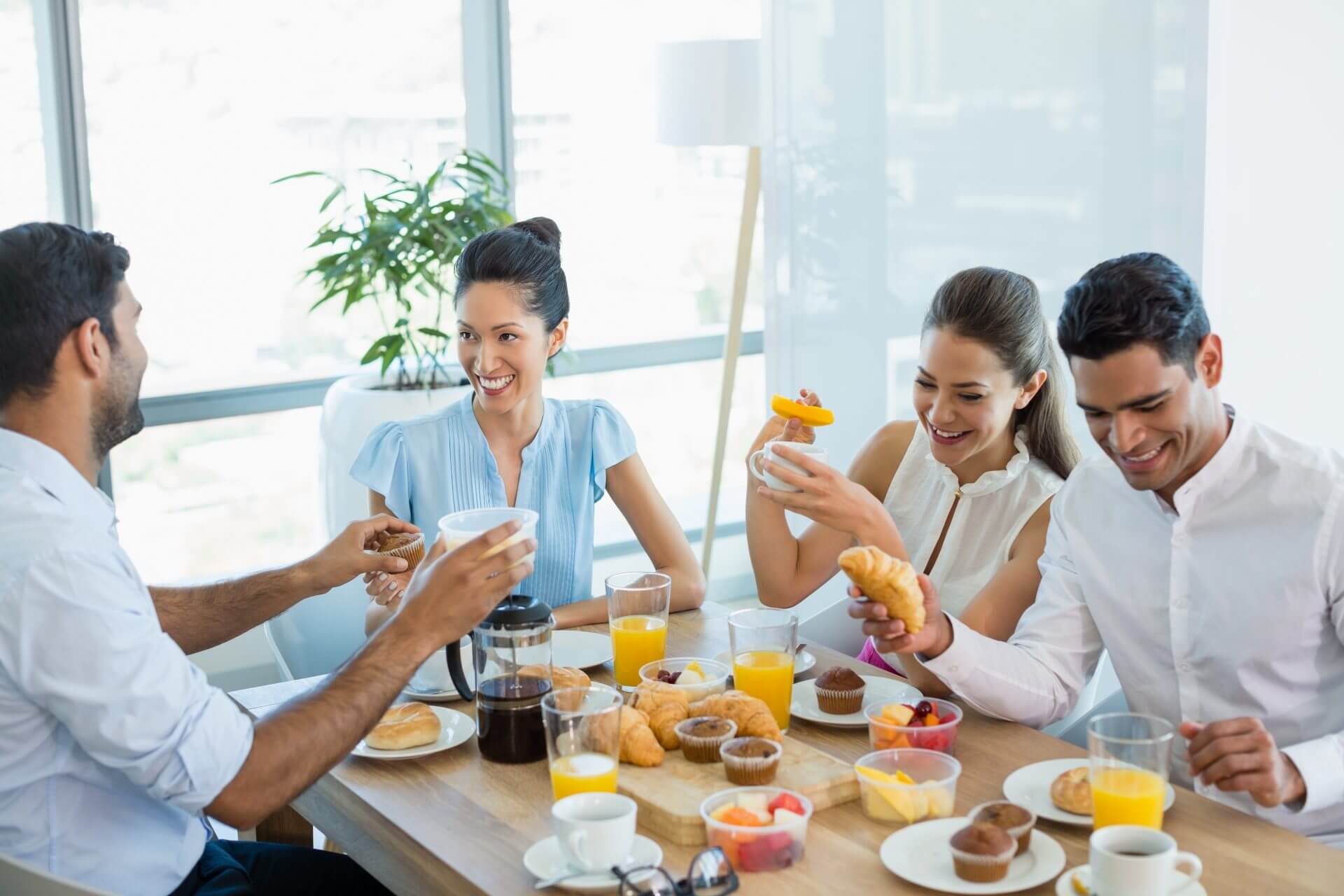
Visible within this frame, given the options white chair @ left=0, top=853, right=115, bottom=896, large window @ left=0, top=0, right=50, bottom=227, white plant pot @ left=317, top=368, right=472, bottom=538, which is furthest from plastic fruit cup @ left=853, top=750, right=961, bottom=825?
large window @ left=0, top=0, right=50, bottom=227

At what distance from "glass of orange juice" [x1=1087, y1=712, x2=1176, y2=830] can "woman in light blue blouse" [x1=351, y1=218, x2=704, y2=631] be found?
3.58ft

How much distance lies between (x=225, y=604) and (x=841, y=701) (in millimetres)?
960

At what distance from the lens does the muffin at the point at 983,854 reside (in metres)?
1.35

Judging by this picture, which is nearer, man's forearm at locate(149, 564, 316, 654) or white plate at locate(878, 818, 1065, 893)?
white plate at locate(878, 818, 1065, 893)

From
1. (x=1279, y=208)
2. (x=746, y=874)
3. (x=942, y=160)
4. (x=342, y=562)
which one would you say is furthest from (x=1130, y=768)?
(x=942, y=160)

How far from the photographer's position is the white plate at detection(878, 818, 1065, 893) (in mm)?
1349

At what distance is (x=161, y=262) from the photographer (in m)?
4.32

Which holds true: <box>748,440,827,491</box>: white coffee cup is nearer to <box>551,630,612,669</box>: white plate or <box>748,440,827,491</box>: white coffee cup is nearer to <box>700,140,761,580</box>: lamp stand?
<box>551,630,612,669</box>: white plate

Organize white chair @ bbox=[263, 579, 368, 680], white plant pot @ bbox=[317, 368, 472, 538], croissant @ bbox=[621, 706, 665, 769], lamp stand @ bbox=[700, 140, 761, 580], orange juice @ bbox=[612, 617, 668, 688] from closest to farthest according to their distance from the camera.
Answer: croissant @ bbox=[621, 706, 665, 769], orange juice @ bbox=[612, 617, 668, 688], white chair @ bbox=[263, 579, 368, 680], white plant pot @ bbox=[317, 368, 472, 538], lamp stand @ bbox=[700, 140, 761, 580]

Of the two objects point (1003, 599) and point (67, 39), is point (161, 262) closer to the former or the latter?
point (67, 39)

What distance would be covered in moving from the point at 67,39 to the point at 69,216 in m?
0.51

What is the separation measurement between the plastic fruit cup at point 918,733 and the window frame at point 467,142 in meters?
2.61

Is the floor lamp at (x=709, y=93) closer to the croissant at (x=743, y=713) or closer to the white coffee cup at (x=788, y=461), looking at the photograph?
the white coffee cup at (x=788, y=461)

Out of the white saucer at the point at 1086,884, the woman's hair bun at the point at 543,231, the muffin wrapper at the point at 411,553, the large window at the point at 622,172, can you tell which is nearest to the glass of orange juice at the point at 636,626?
the muffin wrapper at the point at 411,553
